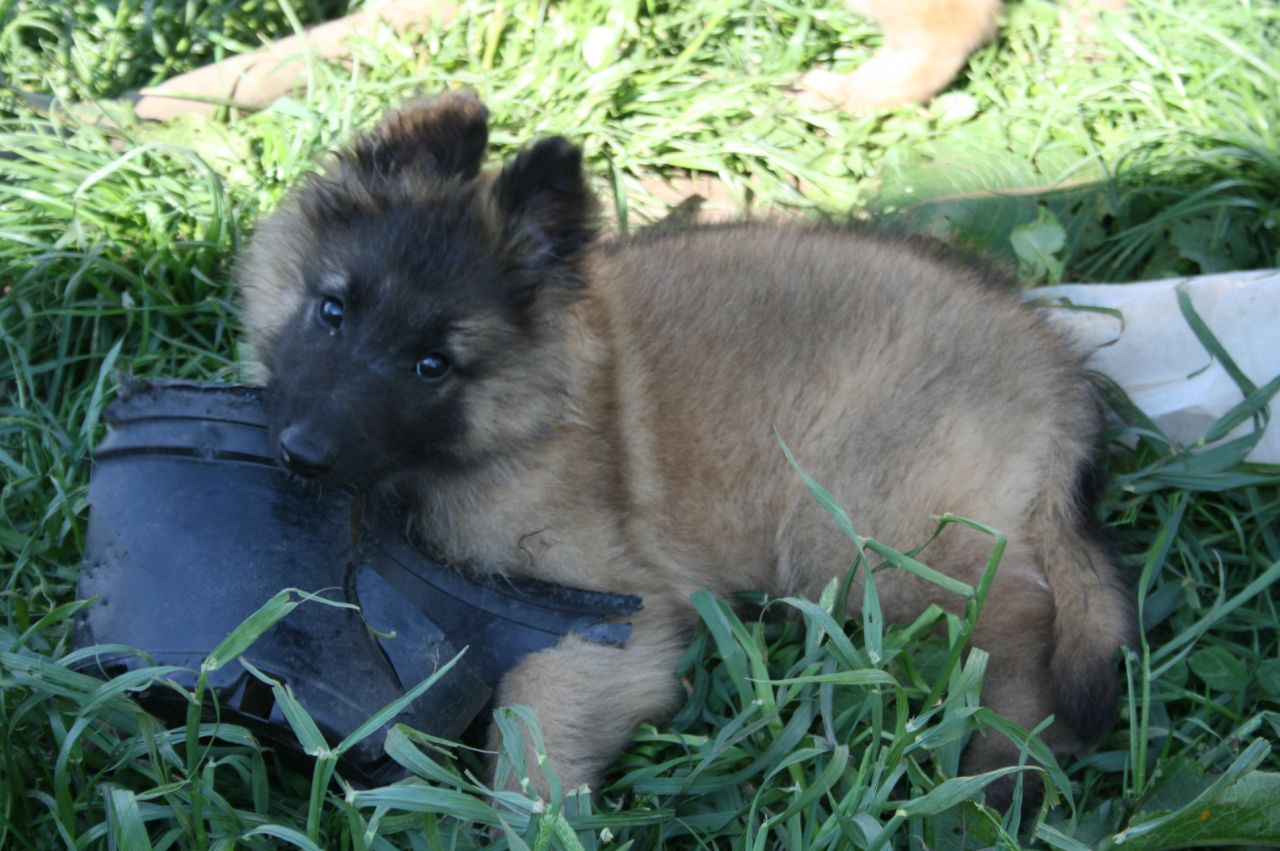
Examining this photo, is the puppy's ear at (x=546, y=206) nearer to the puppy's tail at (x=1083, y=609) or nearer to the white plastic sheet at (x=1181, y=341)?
the puppy's tail at (x=1083, y=609)

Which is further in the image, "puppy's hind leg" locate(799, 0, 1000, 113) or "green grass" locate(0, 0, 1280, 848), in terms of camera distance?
"puppy's hind leg" locate(799, 0, 1000, 113)

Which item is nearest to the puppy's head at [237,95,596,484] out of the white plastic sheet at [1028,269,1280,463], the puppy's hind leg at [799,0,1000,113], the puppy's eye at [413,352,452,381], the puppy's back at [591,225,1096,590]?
the puppy's eye at [413,352,452,381]

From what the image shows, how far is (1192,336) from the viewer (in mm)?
3414

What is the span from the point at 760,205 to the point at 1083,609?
1859 millimetres

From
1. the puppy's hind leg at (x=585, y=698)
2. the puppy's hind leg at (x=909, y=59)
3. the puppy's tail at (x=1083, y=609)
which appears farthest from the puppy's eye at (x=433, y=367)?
the puppy's hind leg at (x=909, y=59)

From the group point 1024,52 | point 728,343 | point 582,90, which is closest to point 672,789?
point 728,343

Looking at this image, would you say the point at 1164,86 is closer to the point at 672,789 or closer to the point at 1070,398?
the point at 1070,398

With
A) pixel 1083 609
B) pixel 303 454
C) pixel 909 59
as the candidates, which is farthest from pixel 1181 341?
pixel 303 454

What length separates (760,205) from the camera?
4.03 metres

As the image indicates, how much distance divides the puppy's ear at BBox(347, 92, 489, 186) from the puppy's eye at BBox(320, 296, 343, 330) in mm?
305

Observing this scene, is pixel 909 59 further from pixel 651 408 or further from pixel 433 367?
pixel 433 367

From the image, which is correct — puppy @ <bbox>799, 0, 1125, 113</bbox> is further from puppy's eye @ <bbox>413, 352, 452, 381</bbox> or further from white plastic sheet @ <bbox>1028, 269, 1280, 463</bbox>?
puppy's eye @ <bbox>413, 352, 452, 381</bbox>

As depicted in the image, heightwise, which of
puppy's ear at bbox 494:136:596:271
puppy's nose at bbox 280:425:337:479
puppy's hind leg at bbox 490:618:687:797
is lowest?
puppy's hind leg at bbox 490:618:687:797

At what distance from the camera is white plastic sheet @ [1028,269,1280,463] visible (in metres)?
3.31
